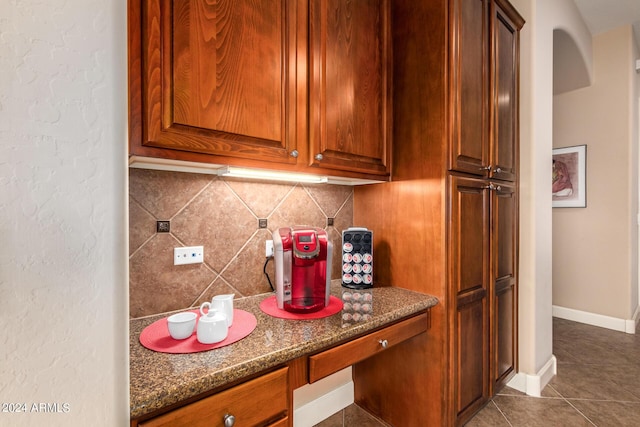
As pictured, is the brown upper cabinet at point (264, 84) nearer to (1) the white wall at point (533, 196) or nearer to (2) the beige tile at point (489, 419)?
(1) the white wall at point (533, 196)

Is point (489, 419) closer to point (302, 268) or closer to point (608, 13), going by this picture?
point (302, 268)

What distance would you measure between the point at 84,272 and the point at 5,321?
4.3 inches

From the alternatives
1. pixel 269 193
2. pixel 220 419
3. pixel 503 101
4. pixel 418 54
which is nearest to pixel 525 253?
pixel 503 101

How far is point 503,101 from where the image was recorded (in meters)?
1.91

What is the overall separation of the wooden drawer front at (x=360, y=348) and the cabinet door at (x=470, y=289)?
0.93ft

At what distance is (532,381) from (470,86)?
1.96 metres

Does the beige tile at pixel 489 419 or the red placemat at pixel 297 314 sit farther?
the beige tile at pixel 489 419

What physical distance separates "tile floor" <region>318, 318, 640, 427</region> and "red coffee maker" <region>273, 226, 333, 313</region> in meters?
0.97

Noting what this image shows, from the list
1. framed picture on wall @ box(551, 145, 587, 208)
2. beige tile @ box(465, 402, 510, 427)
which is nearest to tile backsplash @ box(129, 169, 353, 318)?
beige tile @ box(465, 402, 510, 427)

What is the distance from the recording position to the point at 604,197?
3211mm

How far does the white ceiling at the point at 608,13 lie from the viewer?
8.83ft

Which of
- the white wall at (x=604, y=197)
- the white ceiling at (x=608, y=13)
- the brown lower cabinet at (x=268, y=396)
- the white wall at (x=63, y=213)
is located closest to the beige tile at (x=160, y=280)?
the brown lower cabinet at (x=268, y=396)

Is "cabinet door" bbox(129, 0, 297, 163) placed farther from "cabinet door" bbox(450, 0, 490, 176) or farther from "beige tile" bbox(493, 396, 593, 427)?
"beige tile" bbox(493, 396, 593, 427)

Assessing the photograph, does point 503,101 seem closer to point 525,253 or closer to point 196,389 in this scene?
point 525,253
